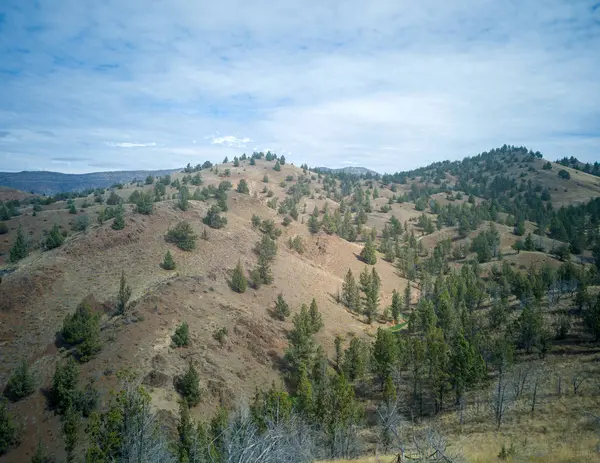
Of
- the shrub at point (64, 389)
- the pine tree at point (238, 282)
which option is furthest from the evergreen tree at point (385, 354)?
the shrub at point (64, 389)

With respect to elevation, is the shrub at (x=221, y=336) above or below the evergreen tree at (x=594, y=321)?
below

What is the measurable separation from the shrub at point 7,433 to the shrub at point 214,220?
5224cm

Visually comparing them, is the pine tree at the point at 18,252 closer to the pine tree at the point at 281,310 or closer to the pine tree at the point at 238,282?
the pine tree at the point at 238,282

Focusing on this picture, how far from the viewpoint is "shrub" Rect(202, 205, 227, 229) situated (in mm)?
76438

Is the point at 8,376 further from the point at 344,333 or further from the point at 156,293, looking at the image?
the point at 344,333

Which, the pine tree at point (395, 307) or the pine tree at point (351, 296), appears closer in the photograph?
the pine tree at point (395, 307)

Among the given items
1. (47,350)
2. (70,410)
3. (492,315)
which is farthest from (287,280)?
(70,410)

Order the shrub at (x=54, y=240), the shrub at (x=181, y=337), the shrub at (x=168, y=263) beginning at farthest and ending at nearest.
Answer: the shrub at (x=168, y=263), the shrub at (x=54, y=240), the shrub at (x=181, y=337)

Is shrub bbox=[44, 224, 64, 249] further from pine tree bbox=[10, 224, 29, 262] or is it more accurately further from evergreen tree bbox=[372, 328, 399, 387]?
evergreen tree bbox=[372, 328, 399, 387]

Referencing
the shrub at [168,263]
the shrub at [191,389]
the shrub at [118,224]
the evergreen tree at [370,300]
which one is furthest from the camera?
the evergreen tree at [370,300]

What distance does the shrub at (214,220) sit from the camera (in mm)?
76438

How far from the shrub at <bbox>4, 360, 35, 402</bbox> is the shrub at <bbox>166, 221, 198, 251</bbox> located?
34.2 metres

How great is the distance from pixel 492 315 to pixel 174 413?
51717 mm

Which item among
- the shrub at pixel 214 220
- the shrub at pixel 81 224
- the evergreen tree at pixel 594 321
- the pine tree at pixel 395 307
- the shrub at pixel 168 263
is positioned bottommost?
the pine tree at pixel 395 307
